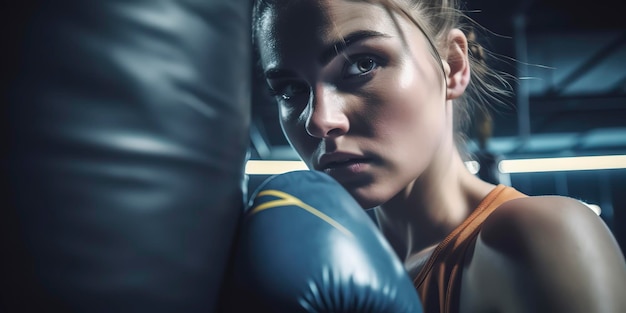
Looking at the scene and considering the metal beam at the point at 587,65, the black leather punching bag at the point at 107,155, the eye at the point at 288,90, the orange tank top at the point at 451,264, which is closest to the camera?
the black leather punching bag at the point at 107,155

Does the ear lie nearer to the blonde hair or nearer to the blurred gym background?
the blonde hair

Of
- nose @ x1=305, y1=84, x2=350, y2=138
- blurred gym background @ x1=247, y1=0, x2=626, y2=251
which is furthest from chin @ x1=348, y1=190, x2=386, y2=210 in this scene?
blurred gym background @ x1=247, y1=0, x2=626, y2=251

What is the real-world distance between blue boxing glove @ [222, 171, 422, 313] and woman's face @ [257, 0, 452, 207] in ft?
1.25

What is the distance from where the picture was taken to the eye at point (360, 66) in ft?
2.65

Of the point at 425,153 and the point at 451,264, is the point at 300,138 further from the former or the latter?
the point at 451,264

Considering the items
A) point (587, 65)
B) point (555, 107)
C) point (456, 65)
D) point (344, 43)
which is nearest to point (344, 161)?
point (344, 43)

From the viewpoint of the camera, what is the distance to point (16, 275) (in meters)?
0.29

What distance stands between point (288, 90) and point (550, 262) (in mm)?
557

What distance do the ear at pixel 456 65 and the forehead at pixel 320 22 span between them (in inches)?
6.6

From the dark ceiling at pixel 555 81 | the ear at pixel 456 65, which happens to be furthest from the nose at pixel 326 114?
the dark ceiling at pixel 555 81

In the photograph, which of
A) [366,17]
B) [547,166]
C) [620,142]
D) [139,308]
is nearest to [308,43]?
[366,17]

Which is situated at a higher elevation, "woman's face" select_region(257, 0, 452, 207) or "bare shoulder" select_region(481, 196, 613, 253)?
"woman's face" select_region(257, 0, 452, 207)

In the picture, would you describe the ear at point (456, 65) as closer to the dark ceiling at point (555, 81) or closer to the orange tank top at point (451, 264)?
the orange tank top at point (451, 264)

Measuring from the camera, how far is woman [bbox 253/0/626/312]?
609 millimetres
